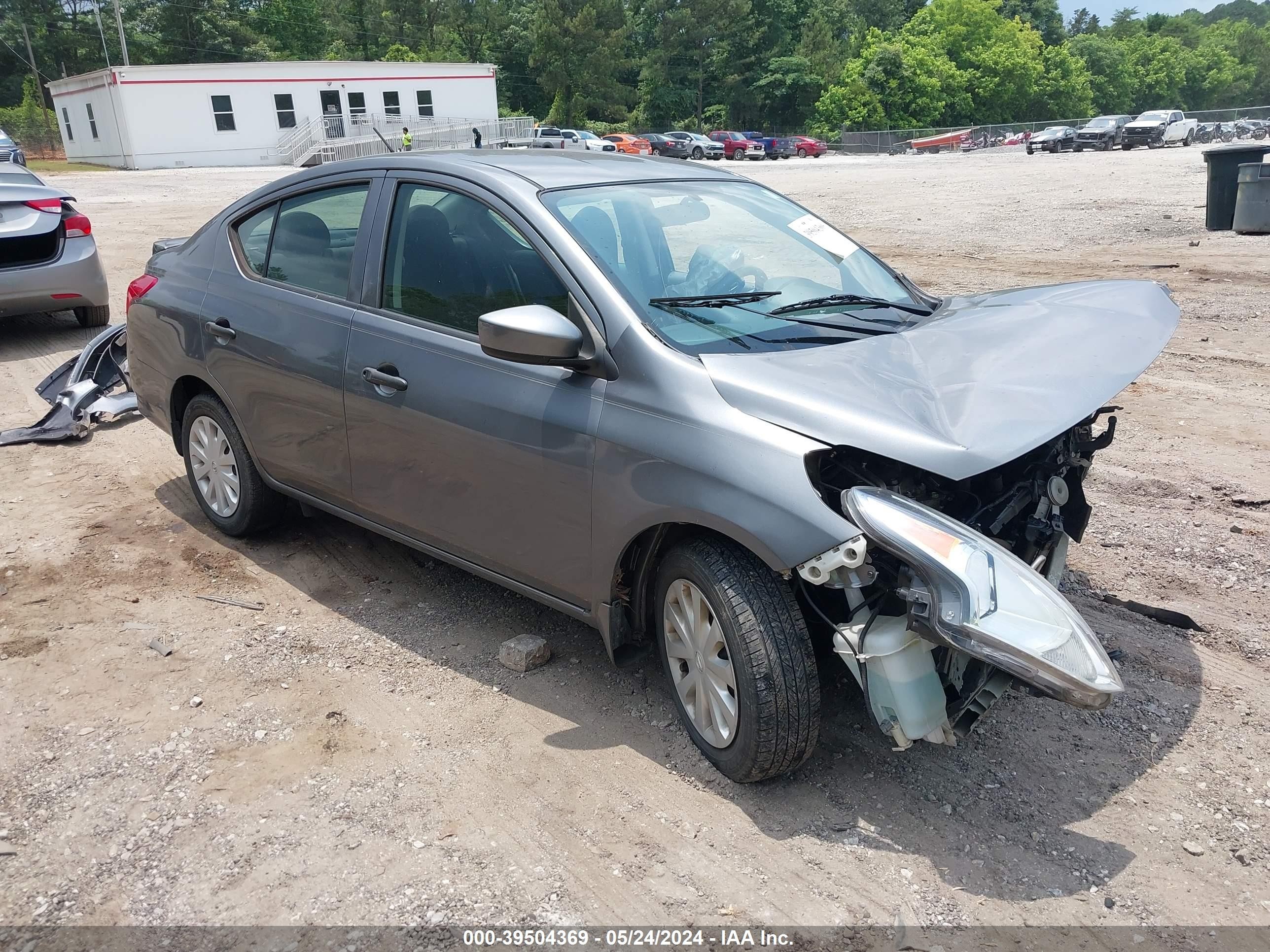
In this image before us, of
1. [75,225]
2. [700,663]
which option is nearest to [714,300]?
[700,663]

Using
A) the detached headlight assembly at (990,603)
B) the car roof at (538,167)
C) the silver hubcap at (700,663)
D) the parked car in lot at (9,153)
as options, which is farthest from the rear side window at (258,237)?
the parked car in lot at (9,153)

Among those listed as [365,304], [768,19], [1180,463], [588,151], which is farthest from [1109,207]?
[768,19]

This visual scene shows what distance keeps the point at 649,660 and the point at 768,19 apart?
88449 millimetres

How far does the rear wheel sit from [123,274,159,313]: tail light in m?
5.03

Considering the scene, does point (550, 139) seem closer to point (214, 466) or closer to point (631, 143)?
point (631, 143)

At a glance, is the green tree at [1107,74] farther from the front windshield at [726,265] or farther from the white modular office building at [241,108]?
the front windshield at [726,265]

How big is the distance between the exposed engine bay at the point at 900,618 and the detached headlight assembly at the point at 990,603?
0.04ft

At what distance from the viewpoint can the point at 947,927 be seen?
2666 millimetres

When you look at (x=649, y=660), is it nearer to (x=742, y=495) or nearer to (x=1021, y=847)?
(x=742, y=495)

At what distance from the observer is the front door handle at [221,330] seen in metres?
4.67

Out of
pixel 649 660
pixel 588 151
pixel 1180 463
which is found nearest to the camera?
pixel 649 660

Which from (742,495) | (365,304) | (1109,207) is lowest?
(1109,207)

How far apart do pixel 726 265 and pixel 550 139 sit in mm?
48651

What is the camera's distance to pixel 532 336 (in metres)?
3.23
